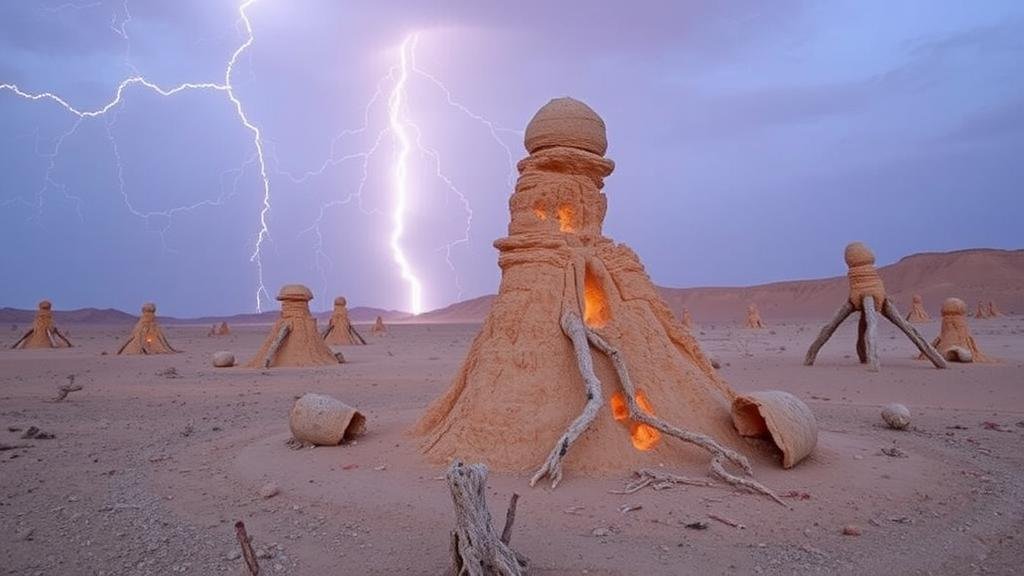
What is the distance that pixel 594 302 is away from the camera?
7.62 m

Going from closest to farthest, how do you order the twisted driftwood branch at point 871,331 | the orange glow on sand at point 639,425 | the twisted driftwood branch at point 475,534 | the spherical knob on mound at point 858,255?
1. the twisted driftwood branch at point 475,534
2. the orange glow on sand at point 639,425
3. the twisted driftwood branch at point 871,331
4. the spherical knob on mound at point 858,255

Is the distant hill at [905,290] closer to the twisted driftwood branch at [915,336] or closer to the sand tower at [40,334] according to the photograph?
the sand tower at [40,334]

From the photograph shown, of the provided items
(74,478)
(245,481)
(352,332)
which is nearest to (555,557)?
(245,481)

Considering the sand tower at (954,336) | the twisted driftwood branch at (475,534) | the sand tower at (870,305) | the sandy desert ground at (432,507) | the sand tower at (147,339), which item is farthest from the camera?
the sand tower at (147,339)

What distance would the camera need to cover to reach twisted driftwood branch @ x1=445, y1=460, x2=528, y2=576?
351 centimetres

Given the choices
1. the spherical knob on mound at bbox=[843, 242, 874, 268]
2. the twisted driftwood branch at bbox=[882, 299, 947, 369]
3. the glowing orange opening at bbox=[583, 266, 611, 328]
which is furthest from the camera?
the spherical knob on mound at bbox=[843, 242, 874, 268]

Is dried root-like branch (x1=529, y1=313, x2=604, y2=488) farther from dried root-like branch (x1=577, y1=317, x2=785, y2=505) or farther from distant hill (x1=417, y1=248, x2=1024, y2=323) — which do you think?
distant hill (x1=417, y1=248, x2=1024, y2=323)

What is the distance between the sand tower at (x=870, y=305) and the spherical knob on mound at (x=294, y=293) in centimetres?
1514

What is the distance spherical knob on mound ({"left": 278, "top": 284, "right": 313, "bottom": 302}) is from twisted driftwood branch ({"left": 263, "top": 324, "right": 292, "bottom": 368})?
100 centimetres

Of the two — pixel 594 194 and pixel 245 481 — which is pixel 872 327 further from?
pixel 245 481

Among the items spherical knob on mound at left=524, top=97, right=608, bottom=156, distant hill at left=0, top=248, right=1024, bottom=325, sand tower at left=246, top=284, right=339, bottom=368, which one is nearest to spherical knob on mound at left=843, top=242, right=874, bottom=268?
spherical knob on mound at left=524, top=97, right=608, bottom=156

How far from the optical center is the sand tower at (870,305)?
47.8 feet

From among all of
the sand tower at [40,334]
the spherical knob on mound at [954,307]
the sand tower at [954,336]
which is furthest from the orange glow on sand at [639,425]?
the sand tower at [40,334]

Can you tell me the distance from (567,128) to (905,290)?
7703cm
